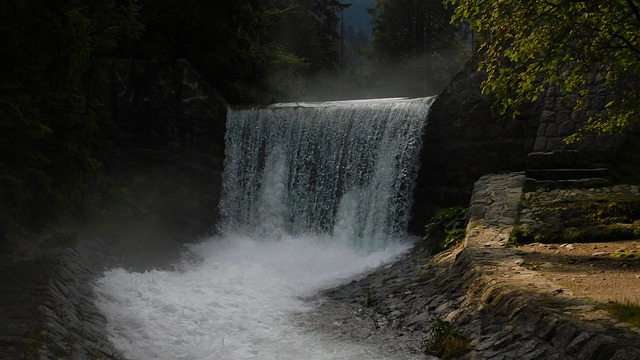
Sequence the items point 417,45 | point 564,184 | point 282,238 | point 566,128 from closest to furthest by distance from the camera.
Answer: point 564,184
point 566,128
point 282,238
point 417,45

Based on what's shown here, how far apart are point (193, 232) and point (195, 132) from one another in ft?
11.3

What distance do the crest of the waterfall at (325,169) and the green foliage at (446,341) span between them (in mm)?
7986

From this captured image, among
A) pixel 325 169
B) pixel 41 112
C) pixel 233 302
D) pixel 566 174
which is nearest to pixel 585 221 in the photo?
pixel 566 174

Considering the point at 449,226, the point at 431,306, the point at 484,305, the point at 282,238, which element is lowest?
the point at 282,238

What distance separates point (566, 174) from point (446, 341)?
5998 millimetres

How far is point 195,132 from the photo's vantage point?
19516 millimetres

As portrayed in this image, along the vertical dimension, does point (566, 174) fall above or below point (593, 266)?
above

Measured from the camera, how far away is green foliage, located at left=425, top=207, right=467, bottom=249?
12.1 meters

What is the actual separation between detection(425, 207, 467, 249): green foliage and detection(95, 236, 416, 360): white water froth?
1602 millimetres

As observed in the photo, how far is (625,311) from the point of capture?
19.7 ft

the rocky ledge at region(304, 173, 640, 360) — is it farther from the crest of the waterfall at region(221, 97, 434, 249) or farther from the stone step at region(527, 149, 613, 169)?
the crest of the waterfall at region(221, 97, 434, 249)

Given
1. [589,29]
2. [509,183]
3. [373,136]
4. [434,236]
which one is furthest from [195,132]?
[589,29]

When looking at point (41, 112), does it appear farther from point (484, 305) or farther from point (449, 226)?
point (484, 305)

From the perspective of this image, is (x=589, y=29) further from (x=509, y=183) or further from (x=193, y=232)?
(x=193, y=232)
